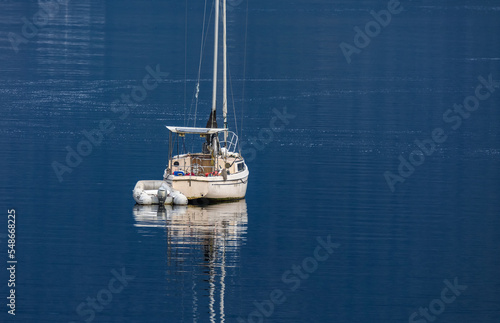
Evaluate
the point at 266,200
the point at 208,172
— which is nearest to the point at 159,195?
the point at 208,172

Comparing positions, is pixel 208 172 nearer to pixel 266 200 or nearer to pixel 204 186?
pixel 204 186

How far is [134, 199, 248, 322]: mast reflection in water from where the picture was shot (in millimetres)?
41125

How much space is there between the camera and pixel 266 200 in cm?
5906

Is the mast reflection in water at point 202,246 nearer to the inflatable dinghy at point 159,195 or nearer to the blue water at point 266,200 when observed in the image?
the blue water at point 266,200

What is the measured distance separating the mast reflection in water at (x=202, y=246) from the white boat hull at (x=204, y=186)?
1.90 feet

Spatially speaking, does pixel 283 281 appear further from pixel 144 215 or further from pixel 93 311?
pixel 144 215

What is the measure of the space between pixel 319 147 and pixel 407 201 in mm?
16867

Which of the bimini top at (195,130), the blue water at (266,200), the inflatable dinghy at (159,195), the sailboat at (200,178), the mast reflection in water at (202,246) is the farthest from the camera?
the bimini top at (195,130)

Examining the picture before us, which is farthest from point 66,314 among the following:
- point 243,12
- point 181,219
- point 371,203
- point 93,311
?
point 243,12

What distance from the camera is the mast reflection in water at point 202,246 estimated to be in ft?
135

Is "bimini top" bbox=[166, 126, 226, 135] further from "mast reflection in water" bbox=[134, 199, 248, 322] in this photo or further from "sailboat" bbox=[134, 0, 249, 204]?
"mast reflection in water" bbox=[134, 199, 248, 322]

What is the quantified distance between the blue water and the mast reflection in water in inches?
4.8

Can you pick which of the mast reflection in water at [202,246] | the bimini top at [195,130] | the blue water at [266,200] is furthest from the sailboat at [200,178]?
the blue water at [266,200]

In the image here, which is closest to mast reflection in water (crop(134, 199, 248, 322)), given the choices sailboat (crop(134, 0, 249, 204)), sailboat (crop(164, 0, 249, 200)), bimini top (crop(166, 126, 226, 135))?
sailboat (crop(134, 0, 249, 204))
